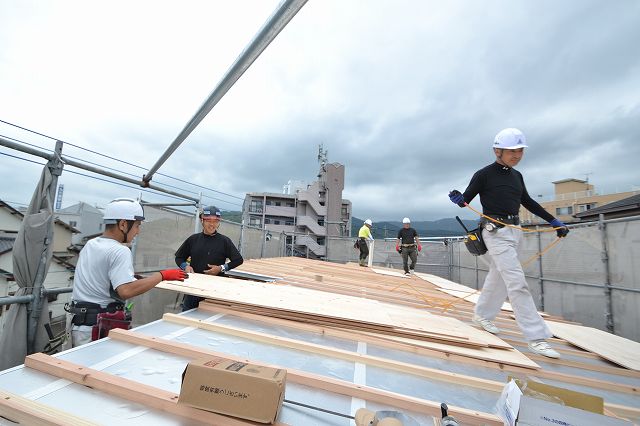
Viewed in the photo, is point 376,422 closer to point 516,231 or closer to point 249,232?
point 516,231

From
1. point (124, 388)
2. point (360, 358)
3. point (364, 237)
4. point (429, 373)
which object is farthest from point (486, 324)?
point (364, 237)

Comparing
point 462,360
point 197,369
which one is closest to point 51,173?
point 197,369

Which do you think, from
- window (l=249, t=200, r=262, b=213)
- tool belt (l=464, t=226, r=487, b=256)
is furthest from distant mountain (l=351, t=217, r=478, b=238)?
window (l=249, t=200, r=262, b=213)

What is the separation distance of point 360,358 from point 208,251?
9.96ft

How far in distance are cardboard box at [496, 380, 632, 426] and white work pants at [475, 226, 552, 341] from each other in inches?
57.4

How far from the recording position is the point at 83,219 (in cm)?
2367

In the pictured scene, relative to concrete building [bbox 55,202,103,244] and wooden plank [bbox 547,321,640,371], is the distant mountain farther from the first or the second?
concrete building [bbox 55,202,103,244]

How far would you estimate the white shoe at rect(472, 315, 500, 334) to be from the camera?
9.63 ft

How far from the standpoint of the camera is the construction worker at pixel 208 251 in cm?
407

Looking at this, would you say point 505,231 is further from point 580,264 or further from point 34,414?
point 580,264

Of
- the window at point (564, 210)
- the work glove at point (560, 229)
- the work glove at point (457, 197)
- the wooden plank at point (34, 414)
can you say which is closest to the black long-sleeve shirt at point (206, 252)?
the wooden plank at point (34, 414)

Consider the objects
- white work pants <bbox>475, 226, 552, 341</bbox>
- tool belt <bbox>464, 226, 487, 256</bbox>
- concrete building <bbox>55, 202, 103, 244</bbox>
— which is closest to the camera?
white work pants <bbox>475, 226, 552, 341</bbox>

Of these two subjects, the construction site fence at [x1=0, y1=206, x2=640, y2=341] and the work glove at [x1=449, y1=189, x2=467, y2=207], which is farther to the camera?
the construction site fence at [x1=0, y1=206, x2=640, y2=341]

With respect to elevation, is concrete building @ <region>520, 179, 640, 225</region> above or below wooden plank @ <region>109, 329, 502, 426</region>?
above
